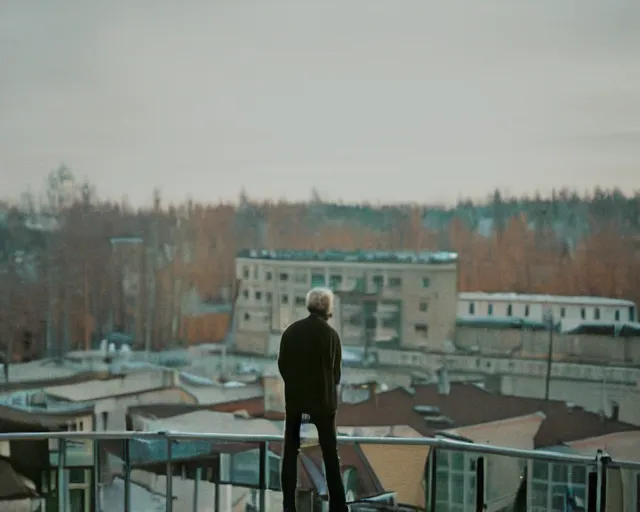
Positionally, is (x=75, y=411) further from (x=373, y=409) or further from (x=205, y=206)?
(x=373, y=409)

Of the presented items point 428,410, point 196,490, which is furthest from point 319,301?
point 428,410

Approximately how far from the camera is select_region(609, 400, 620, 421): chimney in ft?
32.4

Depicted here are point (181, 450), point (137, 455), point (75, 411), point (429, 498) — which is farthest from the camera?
point (75, 411)

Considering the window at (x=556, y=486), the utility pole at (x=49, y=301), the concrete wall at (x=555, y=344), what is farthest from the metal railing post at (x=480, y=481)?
the utility pole at (x=49, y=301)

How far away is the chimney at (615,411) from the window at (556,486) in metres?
7.13

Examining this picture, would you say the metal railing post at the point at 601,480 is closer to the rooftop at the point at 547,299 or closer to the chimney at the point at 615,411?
the rooftop at the point at 547,299

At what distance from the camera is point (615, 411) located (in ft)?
32.8

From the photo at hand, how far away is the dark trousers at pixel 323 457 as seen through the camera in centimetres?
241

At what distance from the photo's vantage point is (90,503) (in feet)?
9.66

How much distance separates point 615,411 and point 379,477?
7.44 m

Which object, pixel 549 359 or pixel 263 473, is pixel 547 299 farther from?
pixel 263 473

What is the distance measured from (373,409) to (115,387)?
3.24 metres

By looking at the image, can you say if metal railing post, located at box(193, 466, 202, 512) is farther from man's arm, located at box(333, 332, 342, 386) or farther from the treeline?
the treeline

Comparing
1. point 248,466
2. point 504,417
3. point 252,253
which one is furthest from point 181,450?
point 504,417
